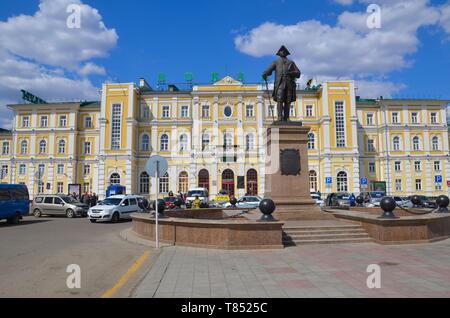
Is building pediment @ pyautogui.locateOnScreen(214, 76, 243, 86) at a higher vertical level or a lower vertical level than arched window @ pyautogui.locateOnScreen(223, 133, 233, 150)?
higher

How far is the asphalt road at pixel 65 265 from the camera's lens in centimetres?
607

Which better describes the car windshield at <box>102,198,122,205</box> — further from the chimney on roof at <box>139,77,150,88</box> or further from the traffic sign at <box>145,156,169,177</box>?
the chimney on roof at <box>139,77,150,88</box>

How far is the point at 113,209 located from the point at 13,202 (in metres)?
5.46

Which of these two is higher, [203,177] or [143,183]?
[203,177]

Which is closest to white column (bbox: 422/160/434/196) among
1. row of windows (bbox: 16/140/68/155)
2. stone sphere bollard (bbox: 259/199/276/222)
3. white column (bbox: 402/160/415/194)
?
white column (bbox: 402/160/415/194)

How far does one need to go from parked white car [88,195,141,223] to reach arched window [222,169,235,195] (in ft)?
87.9

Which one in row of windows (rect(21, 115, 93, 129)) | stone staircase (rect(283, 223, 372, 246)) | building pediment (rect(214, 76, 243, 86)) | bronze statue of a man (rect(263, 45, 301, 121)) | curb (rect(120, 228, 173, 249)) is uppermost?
building pediment (rect(214, 76, 243, 86))

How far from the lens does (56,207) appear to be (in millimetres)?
26328

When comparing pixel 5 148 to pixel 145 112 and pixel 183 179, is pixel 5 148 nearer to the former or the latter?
pixel 145 112

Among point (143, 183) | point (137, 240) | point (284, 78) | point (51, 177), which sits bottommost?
point (137, 240)

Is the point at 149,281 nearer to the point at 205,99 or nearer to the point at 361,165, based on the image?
the point at 205,99

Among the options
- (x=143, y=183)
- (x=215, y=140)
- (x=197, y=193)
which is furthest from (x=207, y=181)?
(x=197, y=193)

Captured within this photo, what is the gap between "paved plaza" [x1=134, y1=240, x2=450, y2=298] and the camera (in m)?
5.64

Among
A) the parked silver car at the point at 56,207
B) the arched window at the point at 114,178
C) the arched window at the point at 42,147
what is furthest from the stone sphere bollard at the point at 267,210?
the arched window at the point at 42,147
